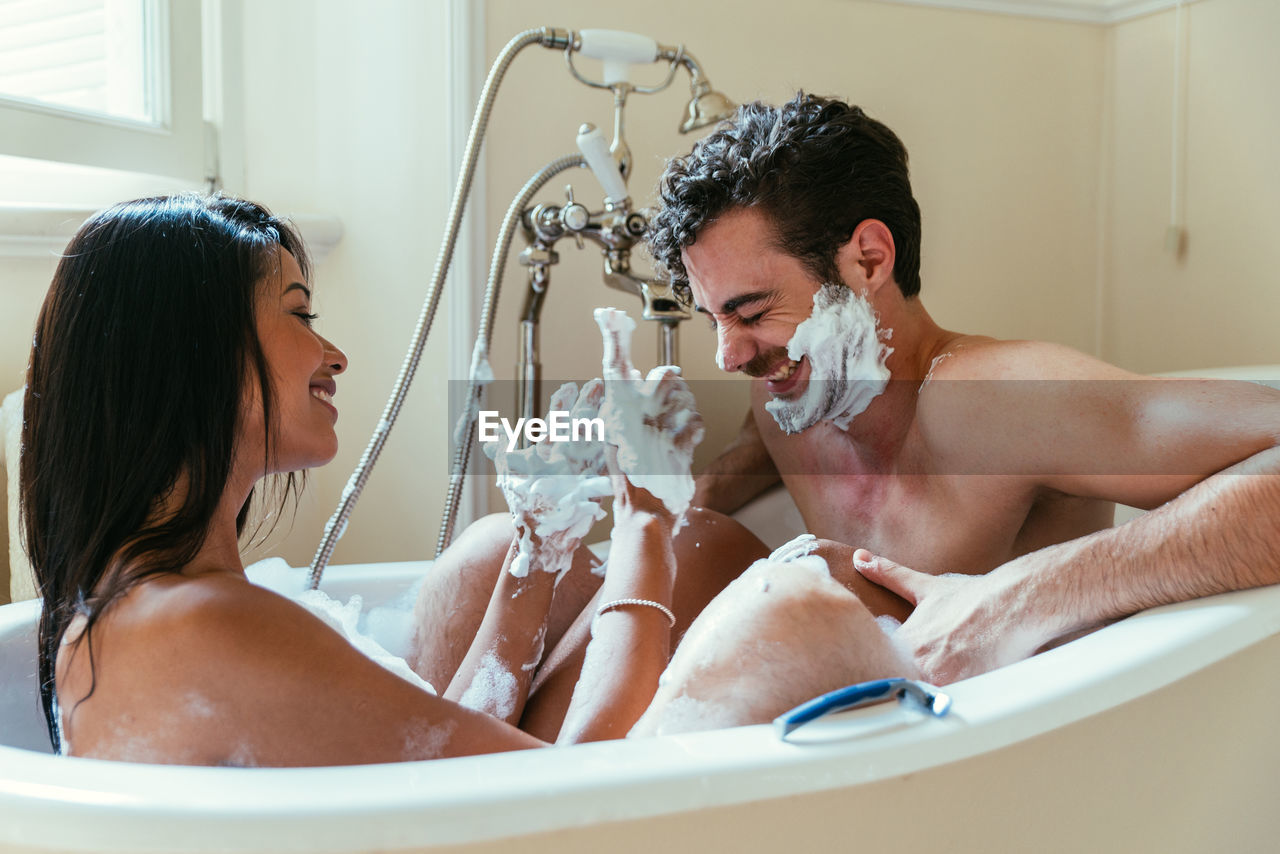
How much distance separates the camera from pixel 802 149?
1.19 meters

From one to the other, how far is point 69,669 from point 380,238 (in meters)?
1.15

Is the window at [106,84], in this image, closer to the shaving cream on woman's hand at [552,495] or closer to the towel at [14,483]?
the towel at [14,483]

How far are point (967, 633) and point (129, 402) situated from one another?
70 centimetres

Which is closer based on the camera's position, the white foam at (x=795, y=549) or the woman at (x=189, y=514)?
the woman at (x=189, y=514)

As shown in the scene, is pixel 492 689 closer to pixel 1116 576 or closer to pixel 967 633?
pixel 967 633

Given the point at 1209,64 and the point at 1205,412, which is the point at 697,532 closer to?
the point at 1205,412

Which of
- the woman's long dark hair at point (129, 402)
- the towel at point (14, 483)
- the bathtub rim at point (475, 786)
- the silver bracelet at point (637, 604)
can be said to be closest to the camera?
the bathtub rim at point (475, 786)

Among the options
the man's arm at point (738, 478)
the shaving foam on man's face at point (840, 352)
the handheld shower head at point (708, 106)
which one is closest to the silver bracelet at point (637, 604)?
the shaving foam on man's face at point (840, 352)

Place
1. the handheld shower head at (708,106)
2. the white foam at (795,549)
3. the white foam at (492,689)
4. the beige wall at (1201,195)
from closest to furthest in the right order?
the white foam at (492,689)
the white foam at (795,549)
the handheld shower head at (708,106)
the beige wall at (1201,195)

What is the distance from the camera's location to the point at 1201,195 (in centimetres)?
204

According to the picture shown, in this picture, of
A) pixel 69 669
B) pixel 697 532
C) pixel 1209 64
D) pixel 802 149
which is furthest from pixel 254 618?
pixel 1209 64

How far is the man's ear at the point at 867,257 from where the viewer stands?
1.18 meters

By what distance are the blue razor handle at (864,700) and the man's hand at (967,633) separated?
9.9 inches

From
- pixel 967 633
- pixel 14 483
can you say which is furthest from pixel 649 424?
pixel 14 483
